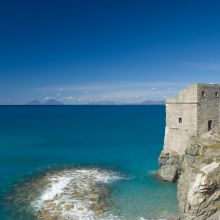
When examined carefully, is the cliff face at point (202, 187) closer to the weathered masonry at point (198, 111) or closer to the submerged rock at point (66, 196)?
the weathered masonry at point (198, 111)

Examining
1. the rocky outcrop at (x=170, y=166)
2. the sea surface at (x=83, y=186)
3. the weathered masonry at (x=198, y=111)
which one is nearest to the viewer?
the sea surface at (x=83, y=186)

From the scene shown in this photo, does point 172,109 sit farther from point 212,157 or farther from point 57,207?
point 57,207

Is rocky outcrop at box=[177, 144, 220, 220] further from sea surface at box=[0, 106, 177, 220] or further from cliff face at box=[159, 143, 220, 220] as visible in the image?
sea surface at box=[0, 106, 177, 220]

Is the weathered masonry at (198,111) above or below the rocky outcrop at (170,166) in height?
above

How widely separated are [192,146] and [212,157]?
192 inches

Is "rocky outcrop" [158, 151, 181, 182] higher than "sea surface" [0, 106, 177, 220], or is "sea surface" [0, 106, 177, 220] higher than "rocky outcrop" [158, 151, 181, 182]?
"rocky outcrop" [158, 151, 181, 182]

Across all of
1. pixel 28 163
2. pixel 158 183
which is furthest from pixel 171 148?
pixel 28 163

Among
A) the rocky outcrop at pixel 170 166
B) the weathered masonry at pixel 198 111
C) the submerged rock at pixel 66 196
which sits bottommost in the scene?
the submerged rock at pixel 66 196

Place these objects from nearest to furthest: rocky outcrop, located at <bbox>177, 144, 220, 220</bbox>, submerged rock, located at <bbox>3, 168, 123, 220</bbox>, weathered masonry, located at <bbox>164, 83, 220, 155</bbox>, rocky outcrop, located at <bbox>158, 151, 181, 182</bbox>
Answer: rocky outcrop, located at <bbox>177, 144, 220, 220</bbox> < submerged rock, located at <bbox>3, 168, 123, 220</bbox> < weathered masonry, located at <bbox>164, 83, 220, 155</bbox> < rocky outcrop, located at <bbox>158, 151, 181, 182</bbox>

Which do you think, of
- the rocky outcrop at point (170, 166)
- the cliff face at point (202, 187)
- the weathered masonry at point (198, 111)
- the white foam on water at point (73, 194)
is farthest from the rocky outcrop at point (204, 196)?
the rocky outcrop at point (170, 166)

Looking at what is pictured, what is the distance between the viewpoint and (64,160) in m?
56.7

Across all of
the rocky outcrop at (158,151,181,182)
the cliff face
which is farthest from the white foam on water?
the cliff face

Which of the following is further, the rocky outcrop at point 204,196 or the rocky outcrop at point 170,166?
the rocky outcrop at point 170,166

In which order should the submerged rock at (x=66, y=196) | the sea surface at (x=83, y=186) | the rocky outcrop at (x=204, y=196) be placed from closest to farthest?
1. the rocky outcrop at (x=204, y=196)
2. the submerged rock at (x=66, y=196)
3. the sea surface at (x=83, y=186)
